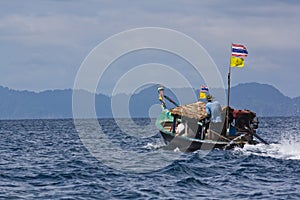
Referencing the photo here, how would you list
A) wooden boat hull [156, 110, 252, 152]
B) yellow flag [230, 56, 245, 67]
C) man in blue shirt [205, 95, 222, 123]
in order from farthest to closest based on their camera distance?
1. yellow flag [230, 56, 245, 67]
2. man in blue shirt [205, 95, 222, 123]
3. wooden boat hull [156, 110, 252, 152]

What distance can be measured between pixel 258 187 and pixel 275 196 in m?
1.93

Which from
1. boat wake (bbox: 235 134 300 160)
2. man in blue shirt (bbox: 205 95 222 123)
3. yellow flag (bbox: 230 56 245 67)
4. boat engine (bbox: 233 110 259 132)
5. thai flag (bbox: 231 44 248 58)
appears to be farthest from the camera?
boat engine (bbox: 233 110 259 132)

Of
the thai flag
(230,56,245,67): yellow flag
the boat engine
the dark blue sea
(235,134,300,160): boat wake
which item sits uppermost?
the thai flag

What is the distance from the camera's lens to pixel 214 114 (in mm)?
37375

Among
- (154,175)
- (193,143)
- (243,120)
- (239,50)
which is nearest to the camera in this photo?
(154,175)

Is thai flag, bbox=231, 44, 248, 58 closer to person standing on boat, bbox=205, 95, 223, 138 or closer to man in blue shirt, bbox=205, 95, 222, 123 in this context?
person standing on boat, bbox=205, 95, 223, 138

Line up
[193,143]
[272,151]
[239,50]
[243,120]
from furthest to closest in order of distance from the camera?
[243,120], [239,50], [272,151], [193,143]

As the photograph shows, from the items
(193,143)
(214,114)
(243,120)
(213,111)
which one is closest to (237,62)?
(213,111)

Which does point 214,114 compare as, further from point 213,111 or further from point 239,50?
point 239,50

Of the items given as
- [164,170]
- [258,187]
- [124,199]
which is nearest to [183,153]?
[164,170]

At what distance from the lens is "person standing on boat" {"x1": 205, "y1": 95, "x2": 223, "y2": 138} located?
37375 mm

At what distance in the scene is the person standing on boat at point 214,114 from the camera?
123 feet

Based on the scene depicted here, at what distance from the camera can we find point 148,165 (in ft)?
96.7

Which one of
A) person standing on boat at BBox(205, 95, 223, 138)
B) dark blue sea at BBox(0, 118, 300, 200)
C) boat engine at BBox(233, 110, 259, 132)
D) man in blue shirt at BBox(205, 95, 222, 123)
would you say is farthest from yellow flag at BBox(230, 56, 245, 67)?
dark blue sea at BBox(0, 118, 300, 200)
